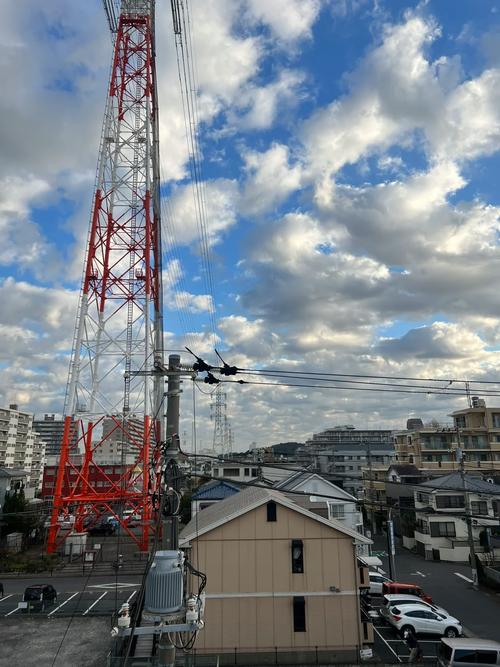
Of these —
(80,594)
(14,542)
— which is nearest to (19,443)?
(14,542)

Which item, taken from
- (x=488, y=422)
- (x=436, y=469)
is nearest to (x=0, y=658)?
(x=436, y=469)

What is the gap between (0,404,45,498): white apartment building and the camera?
58406 mm

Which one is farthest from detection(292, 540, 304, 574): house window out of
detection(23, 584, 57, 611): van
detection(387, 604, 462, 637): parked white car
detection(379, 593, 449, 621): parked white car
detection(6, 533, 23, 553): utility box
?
detection(6, 533, 23, 553): utility box

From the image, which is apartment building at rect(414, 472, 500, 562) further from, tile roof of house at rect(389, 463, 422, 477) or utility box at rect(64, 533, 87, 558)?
utility box at rect(64, 533, 87, 558)

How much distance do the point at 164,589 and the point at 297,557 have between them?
7808 mm

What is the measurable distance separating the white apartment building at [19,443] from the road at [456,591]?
4732 centimetres

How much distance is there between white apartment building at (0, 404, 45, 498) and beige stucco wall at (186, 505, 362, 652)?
52.0 meters

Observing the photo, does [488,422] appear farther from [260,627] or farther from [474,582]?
[260,627]

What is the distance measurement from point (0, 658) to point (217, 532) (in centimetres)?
531

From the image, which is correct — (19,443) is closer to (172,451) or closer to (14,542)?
(14,542)

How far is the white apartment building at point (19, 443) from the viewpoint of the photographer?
192 ft

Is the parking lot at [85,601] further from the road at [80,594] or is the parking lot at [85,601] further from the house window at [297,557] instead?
the house window at [297,557]

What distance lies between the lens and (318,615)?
11.5 metres

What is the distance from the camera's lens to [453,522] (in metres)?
26.9
